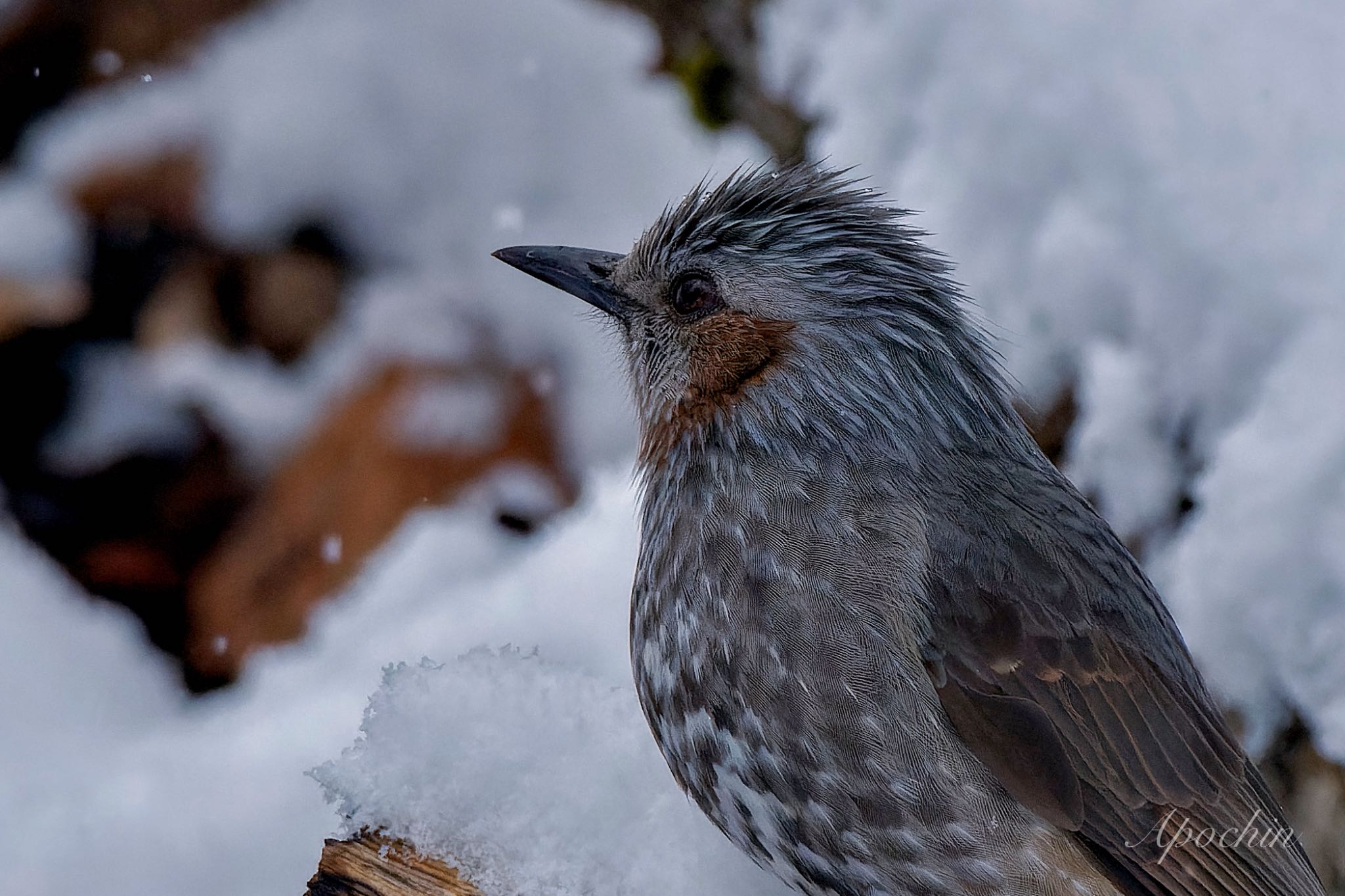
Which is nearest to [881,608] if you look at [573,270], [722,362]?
[722,362]

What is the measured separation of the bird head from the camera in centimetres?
240

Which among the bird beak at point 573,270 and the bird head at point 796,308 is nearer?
the bird head at point 796,308

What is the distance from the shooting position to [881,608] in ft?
6.79

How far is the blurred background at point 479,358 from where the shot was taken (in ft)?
9.09

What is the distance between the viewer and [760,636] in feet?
6.88

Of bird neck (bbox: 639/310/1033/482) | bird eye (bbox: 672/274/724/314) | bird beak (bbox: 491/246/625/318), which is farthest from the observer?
bird beak (bbox: 491/246/625/318)

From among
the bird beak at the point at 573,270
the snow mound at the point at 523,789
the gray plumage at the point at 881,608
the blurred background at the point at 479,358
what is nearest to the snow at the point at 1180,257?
the blurred background at the point at 479,358

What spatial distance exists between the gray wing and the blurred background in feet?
1.92

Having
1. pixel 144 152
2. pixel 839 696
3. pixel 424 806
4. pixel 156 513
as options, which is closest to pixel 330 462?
pixel 156 513

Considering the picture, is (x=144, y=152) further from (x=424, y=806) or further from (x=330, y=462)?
(x=424, y=806)
